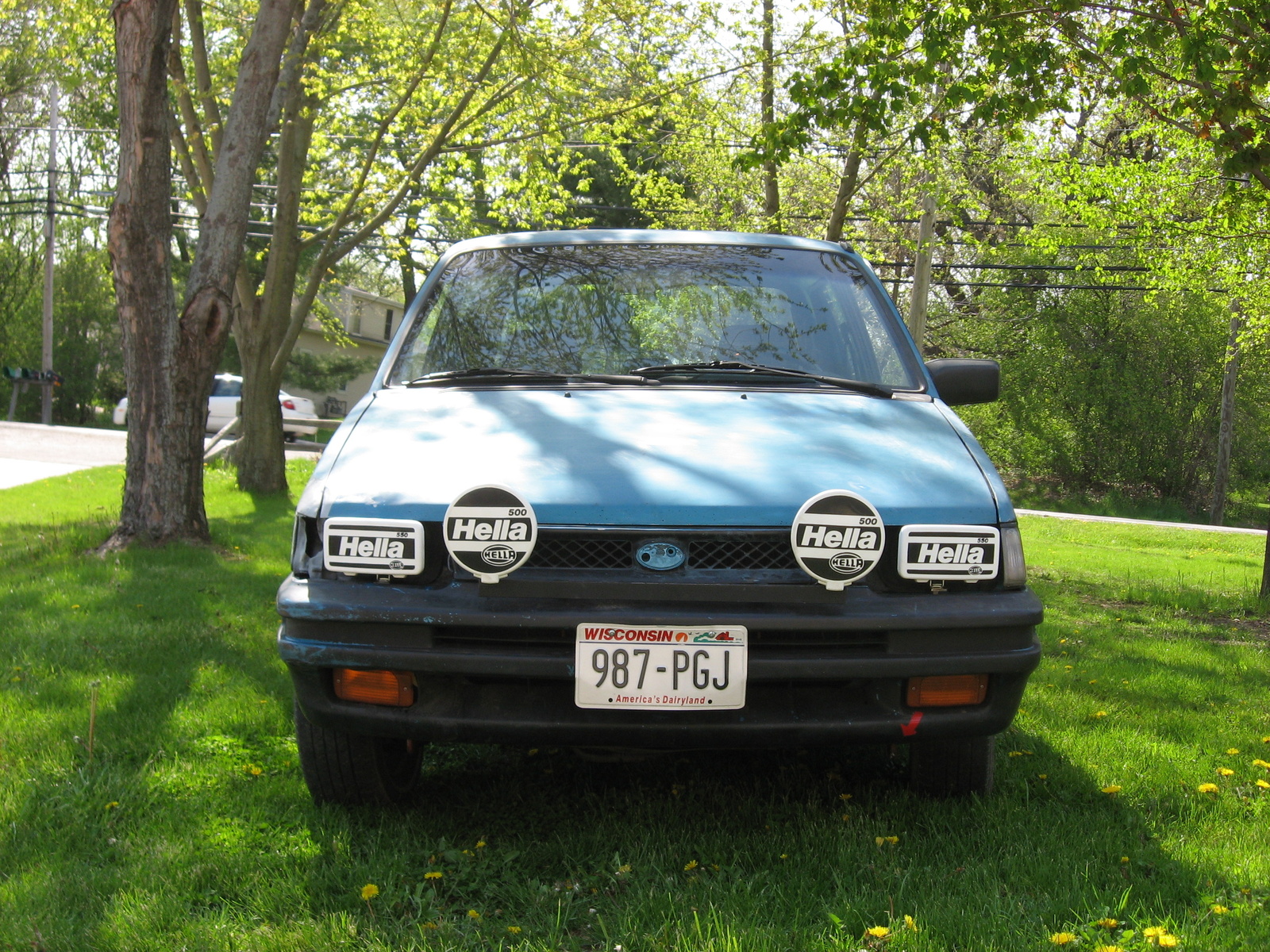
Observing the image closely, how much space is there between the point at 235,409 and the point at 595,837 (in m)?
25.6

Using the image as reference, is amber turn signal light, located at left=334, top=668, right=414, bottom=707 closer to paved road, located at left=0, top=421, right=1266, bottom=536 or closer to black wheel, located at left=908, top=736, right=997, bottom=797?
black wheel, located at left=908, top=736, right=997, bottom=797

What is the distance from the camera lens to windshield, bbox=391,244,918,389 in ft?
12.0

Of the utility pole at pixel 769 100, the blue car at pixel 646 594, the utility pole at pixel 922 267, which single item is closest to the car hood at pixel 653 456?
the blue car at pixel 646 594

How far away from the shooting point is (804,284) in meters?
3.96

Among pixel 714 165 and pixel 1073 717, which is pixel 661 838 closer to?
pixel 1073 717

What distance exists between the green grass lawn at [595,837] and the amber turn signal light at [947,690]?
1.35 ft

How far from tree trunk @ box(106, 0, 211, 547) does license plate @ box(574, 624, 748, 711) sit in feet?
19.8

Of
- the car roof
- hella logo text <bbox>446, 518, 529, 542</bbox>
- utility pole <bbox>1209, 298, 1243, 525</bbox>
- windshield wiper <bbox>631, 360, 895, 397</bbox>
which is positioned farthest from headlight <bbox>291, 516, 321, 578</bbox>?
utility pole <bbox>1209, 298, 1243, 525</bbox>

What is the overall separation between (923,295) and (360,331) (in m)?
41.5

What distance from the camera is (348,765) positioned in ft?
9.78

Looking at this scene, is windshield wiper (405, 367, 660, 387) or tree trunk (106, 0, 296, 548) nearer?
windshield wiper (405, 367, 660, 387)

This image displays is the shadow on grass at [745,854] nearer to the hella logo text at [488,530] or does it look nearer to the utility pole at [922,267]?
the hella logo text at [488,530]

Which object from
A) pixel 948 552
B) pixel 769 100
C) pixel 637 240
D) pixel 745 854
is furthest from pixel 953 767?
pixel 769 100

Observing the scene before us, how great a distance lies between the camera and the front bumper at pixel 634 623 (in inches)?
101
